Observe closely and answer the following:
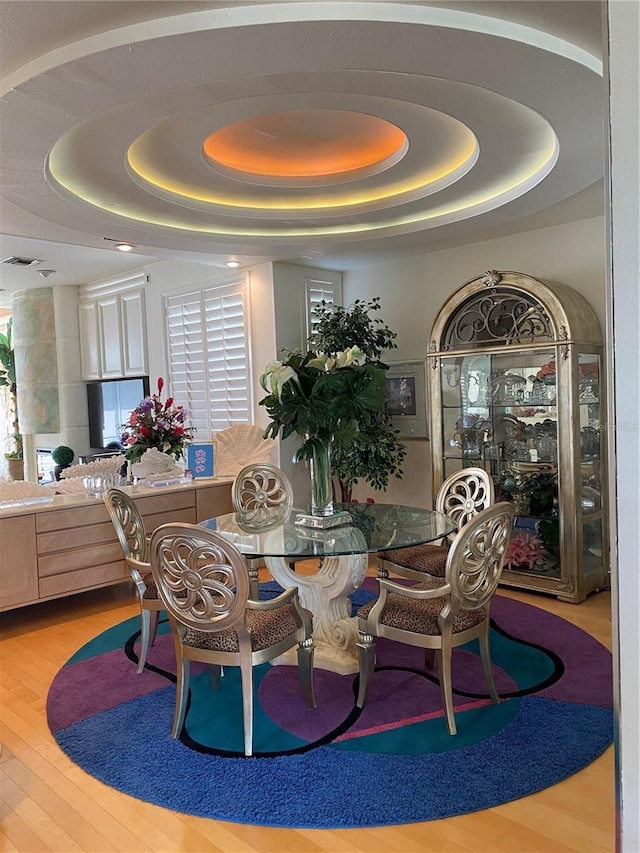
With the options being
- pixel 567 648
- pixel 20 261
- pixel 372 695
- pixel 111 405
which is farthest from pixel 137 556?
pixel 111 405

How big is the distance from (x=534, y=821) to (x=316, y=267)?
4.52m

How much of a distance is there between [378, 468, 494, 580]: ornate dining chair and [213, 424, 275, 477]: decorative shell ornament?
1778 millimetres

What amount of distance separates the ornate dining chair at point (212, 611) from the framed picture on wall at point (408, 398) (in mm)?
2880

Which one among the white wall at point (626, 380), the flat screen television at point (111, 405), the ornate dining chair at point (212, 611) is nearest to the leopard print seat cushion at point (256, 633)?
the ornate dining chair at point (212, 611)

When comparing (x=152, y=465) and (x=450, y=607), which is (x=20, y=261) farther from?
(x=450, y=607)

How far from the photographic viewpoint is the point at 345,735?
2521mm

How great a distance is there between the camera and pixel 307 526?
3.11m

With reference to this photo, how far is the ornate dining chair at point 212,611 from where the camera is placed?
Answer: 2.37m

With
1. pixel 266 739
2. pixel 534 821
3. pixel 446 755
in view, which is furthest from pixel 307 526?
pixel 534 821

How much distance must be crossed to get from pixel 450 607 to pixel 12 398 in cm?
780

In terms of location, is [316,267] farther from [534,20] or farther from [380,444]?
[534,20]

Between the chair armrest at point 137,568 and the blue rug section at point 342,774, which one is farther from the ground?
the chair armrest at point 137,568

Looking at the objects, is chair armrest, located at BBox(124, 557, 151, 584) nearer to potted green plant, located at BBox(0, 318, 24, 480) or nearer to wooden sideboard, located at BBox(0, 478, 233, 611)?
wooden sideboard, located at BBox(0, 478, 233, 611)

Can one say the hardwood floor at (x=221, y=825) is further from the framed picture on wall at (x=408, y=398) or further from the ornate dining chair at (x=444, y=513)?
the framed picture on wall at (x=408, y=398)
